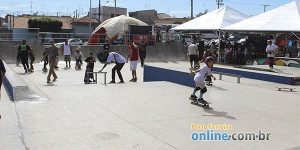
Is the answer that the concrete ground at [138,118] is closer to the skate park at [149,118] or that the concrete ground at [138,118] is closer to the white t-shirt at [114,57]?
the skate park at [149,118]

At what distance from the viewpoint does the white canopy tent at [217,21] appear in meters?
23.8

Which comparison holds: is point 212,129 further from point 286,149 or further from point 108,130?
point 108,130

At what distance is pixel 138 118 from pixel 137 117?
9 centimetres

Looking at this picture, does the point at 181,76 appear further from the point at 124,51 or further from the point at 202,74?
the point at 124,51

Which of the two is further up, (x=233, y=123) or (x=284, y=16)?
(x=284, y=16)

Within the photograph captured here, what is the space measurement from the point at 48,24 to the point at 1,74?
4917 centimetres

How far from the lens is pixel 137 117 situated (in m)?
7.18

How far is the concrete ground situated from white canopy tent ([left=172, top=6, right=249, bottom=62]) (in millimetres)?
13312

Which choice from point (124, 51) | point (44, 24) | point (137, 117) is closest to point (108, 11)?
point (44, 24)

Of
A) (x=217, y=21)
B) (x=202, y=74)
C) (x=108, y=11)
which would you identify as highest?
(x=108, y=11)

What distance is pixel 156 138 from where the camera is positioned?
5.73m

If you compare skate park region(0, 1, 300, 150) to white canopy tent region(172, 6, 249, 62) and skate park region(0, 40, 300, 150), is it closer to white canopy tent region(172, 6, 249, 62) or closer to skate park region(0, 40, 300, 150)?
skate park region(0, 40, 300, 150)

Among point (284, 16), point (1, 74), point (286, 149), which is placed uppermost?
point (284, 16)

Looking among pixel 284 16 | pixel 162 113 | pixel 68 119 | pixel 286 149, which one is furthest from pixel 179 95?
pixel 284 16
